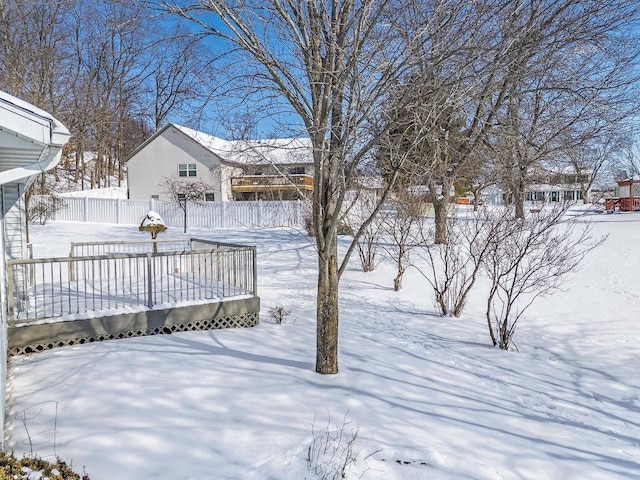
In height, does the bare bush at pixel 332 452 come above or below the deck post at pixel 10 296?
below

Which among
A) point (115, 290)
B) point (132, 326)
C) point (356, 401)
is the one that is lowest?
point (356, 401)

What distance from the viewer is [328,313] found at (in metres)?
5.21

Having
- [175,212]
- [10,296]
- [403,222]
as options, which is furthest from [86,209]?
[10,296]

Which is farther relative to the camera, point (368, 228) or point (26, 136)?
point (368, 228)

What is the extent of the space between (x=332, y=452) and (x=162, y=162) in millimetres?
29503

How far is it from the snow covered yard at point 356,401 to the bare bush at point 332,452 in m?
0.07

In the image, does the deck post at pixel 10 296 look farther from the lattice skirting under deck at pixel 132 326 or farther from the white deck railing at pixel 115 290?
the lattice skirting under deck at pixel 132 326

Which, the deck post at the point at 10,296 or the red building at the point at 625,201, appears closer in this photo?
the deck post at the point at 10,296

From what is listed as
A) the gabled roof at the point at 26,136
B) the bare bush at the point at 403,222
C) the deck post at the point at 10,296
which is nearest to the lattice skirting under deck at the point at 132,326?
the deck post at the point at 10,296

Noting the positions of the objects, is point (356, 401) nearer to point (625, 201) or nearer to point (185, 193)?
point (185, 193)

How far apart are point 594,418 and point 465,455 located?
2151 millimetres

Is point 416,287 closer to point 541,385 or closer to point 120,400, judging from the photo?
point 541,385

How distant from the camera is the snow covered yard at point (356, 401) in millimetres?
3311

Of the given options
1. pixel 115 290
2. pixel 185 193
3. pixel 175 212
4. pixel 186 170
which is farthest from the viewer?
pixel 186 170
